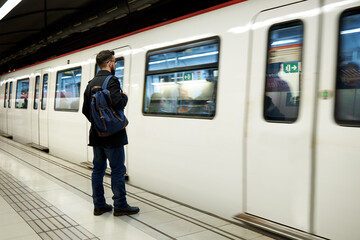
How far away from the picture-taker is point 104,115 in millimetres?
2988

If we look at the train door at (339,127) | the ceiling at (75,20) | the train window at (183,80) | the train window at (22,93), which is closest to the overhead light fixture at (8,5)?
the ceiling at (75,20)

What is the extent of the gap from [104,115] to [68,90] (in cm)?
374

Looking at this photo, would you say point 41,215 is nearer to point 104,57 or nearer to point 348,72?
point 104,57

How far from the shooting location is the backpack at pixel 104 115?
118 inches

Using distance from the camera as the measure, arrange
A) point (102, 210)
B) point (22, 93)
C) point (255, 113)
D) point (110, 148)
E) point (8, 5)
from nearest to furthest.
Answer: point (255, 113) < point (110, 148) < point (102, 210) < point (8, 5) < point (22, 93)

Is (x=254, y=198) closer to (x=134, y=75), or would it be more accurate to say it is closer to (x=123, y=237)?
(x=123, y=237)

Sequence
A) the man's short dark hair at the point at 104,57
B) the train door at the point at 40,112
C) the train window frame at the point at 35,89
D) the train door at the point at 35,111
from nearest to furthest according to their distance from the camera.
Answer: the man's short dark hair at the point at 104,57
the train door at the point at 40,112
the train door at the point at 35,111
the train window frame at the point at 35,89

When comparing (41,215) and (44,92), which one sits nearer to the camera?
(41,215)

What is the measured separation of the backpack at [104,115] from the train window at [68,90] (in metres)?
3.06

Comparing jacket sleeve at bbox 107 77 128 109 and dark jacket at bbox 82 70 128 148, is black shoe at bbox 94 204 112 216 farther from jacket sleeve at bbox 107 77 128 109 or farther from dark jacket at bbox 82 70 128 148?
jacket sleeve at bbox 107 77 128 109

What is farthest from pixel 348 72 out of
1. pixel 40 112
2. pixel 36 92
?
pixel 36 92

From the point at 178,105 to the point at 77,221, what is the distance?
5.44ft

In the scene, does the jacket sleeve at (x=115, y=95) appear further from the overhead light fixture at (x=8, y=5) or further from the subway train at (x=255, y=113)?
the overhead light fixture at (x=8, y=5)

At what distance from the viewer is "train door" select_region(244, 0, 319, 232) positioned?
248 centimetres
